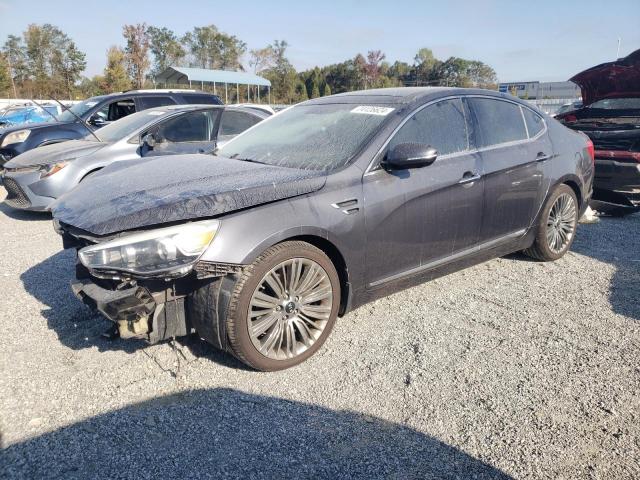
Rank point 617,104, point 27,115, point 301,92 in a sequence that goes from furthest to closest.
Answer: point 301,92, point 27,115, point 617,104

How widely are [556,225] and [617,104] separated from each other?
400 cm

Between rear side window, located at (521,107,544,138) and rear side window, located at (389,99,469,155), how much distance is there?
919 millimetres

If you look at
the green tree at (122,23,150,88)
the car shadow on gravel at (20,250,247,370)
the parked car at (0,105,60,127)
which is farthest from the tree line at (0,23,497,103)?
the car shadow on gravel at (20,250,247,370)

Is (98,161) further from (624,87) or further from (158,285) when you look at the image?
(624,87)

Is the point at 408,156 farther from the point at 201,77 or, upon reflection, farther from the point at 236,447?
the point at 201,77

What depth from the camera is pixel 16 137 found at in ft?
27.8

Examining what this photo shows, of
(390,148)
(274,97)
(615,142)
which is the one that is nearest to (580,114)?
(615,142)

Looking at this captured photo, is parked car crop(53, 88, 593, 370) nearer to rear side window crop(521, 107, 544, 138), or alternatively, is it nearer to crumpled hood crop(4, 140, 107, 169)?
rear side window crop(521, 107, 544, 138)

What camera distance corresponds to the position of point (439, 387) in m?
2.81

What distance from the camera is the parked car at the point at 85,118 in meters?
8.34

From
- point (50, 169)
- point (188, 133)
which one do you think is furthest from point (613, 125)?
point (50, 169)

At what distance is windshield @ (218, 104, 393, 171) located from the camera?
334cm

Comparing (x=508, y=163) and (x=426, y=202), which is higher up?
(x=508, y=163)

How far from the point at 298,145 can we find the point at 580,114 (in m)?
6.19
